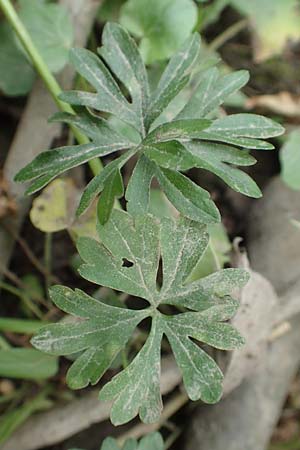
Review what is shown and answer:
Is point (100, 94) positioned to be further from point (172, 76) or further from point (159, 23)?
point (159, 23)

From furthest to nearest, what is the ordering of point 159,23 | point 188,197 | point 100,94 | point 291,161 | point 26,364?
point 291,161 < point 159,23 < point 26,364 < point 100,94 < point 188,197

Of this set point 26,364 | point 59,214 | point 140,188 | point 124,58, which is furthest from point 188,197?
point 26,364

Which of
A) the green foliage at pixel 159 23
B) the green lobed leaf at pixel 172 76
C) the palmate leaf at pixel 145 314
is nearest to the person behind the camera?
the palmate leaf at pixel 145 314

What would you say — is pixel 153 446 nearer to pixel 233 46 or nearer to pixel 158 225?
pixel 158 225

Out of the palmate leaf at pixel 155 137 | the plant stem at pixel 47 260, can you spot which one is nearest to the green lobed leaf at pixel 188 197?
the palmate leaf at pixel 155 137

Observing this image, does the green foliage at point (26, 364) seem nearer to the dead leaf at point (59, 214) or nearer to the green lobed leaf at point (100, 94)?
the dead leaf at point (59, 214)

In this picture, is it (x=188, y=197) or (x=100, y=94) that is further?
(x=100, y=94)

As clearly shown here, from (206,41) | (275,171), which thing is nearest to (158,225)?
(275,171)
